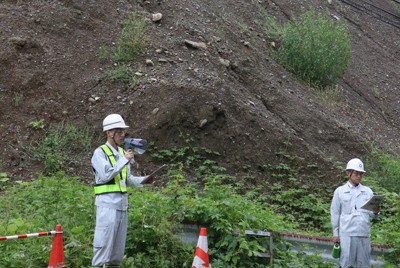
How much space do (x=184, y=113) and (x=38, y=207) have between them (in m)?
4.61

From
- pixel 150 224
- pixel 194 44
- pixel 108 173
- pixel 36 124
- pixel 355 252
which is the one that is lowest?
pixel 355 252

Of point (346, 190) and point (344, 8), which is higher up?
point (344, 8)

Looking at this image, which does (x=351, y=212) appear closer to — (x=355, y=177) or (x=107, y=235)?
(x=355, y=177)

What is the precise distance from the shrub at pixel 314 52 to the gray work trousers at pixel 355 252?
31.7ft

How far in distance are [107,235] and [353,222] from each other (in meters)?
3.11

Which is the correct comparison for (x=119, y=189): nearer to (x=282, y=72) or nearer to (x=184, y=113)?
(x=184, y=113)

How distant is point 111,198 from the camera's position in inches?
316

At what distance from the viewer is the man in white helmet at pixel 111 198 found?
796cm

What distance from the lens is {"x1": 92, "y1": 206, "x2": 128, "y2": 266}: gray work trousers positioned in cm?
797

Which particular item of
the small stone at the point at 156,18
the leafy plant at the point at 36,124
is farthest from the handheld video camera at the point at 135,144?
the small stone at the point at 156,18

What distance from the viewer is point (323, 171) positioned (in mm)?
14461

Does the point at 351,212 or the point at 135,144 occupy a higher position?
the point at 135,144

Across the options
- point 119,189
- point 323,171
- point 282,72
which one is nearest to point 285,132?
point 323,171

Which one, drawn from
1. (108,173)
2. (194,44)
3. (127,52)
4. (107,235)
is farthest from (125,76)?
(107,235)
